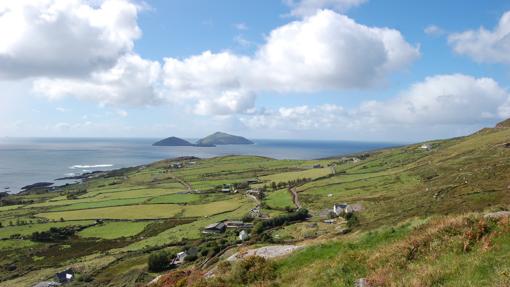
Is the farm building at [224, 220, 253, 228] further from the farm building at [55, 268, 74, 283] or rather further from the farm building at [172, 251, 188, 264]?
the farm building at [55, 268, 74, 283]

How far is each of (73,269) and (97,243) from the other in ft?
82.4

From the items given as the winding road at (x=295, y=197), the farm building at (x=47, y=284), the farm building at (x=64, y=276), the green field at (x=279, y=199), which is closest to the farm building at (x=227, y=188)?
the green field at (x=279, y=199)

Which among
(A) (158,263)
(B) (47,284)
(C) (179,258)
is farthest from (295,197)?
(B) (47,284)

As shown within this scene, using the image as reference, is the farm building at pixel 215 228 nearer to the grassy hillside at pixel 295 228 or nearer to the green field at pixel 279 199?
the grassy hillside at pixel 295 228

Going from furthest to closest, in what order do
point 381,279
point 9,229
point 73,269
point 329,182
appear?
point 329,182, point 9,229, point 73,269, point 381,279

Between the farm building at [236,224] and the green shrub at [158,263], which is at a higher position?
the green shrub at [158,263]

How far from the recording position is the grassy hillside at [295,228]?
50.5ft

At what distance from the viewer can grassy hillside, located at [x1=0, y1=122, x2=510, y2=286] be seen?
50.5ft

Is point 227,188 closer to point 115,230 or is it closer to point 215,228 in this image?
point 115,230

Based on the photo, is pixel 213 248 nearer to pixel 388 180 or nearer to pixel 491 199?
pixel 491 199

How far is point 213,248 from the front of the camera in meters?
65.3

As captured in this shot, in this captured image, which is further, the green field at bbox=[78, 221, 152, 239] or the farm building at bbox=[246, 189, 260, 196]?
the farm building at bbox=[246, 189, 260, 196]

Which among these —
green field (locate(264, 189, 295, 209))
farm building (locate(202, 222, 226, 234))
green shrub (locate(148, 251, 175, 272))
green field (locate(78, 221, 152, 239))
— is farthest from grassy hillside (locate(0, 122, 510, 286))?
farm building (locate(202, 222, 226, 234))

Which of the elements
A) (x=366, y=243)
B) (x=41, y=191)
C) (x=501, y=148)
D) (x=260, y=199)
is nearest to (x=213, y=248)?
(x=366, y=243)
